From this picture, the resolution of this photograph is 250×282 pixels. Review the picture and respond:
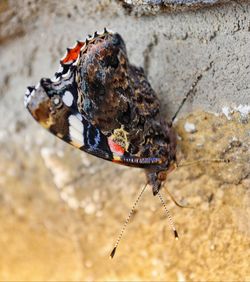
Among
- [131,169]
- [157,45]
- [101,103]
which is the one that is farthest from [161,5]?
[131,169]

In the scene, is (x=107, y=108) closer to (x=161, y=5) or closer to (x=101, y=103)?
(x=101, y=103)

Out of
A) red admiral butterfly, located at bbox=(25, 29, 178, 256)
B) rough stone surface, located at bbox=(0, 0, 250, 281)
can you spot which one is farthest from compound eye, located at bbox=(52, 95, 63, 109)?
rough stone surface, located at bbox=(0, 0, 250, 281)

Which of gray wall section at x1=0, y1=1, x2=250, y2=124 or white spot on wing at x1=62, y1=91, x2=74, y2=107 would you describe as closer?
gray wall section at x1=0, y1=1, x2=250, y2=124

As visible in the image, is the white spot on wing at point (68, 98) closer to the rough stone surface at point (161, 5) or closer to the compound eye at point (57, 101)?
the compound eye at point (57, 101)

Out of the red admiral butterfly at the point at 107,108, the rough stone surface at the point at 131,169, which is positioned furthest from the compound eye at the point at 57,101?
the rough stone surface at the point at 131,169

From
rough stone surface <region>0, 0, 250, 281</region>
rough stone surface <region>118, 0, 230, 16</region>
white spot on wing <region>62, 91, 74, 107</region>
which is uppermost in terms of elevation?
rough stone surface <region>118, 0, 230, 16</region>

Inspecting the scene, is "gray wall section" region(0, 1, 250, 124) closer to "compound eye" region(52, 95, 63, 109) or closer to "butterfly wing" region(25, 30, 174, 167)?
"butterfly wing" region(25, 30, 174, 167)

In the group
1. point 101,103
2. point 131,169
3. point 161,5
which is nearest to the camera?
point 161,5
